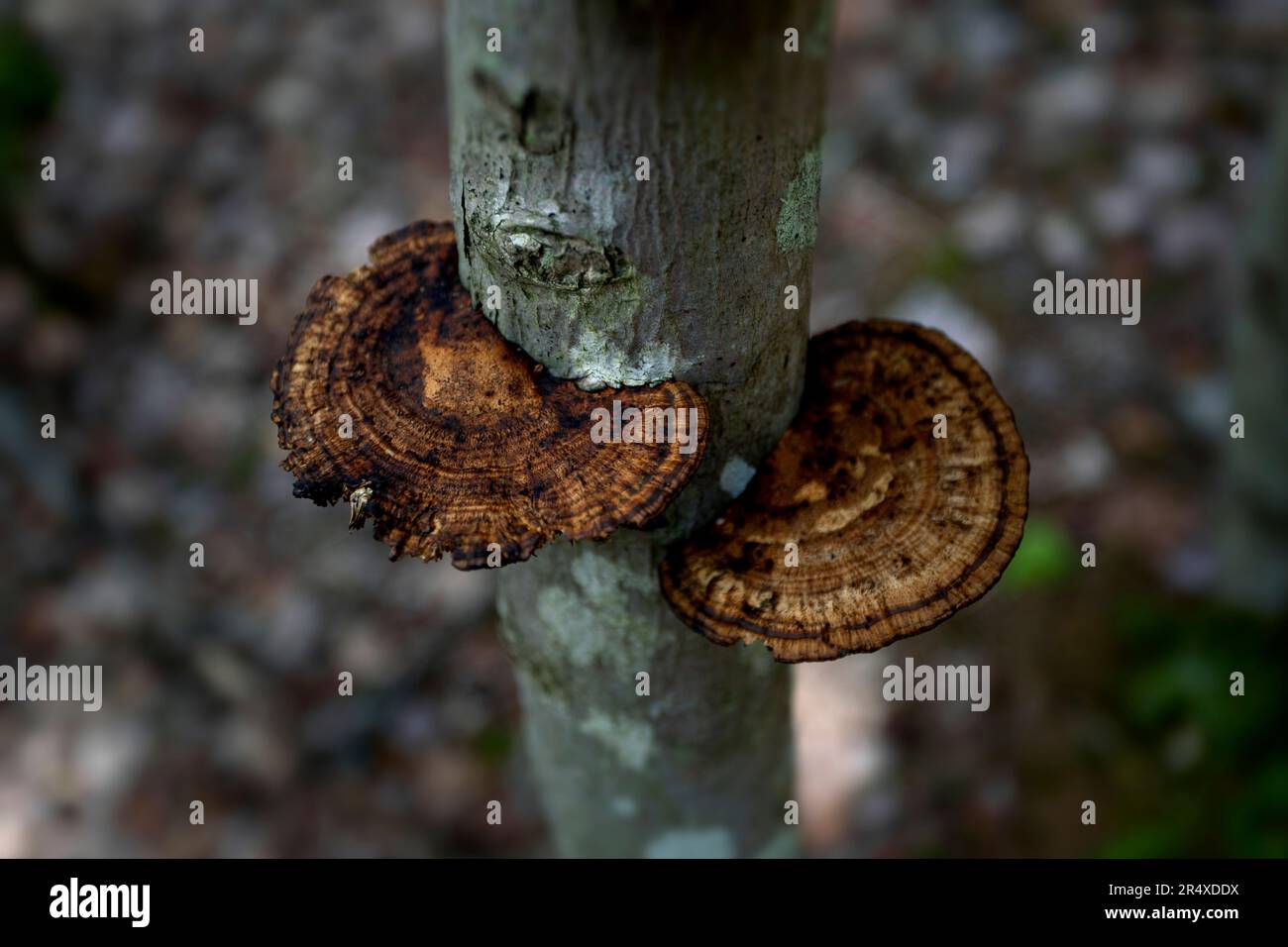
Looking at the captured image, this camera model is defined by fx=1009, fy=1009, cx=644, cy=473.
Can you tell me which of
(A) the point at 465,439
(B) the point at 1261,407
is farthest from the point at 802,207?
(B) the point at 1261,407

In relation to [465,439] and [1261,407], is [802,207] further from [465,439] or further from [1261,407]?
[1261,407]

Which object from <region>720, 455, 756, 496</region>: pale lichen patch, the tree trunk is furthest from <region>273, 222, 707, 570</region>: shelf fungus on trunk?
<region>720, 455, 756, 496</region>: pale lichen patch

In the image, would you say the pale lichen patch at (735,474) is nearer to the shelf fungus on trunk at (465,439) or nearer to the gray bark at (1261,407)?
the shelf fungus on trunk at (465,439)

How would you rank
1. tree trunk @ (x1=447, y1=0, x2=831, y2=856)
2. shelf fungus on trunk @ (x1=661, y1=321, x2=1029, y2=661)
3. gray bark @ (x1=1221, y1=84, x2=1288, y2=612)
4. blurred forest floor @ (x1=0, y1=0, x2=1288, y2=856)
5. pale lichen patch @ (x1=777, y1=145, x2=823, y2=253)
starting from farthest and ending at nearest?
blurred forest floor @ (x1=0, y1=0, x2=1288, y2=856), gray bark @ (x1=1221, y1=84, x2=1288, y2=612), shelf fungus on trunk @ (x1=661, y1=321, x2=1029, y2=661), pale lichen patch @ (x1=777, y1=145, x2=823, y2=253), tree trunk @ (x1=447, y1=0, x2=831, y2=856)

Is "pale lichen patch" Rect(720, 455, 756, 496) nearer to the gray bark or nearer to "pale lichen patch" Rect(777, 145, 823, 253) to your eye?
"pale lichen patch" Rect(777, 145, 823, 253)

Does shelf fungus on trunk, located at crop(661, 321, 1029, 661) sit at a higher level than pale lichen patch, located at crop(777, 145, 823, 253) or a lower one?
lower

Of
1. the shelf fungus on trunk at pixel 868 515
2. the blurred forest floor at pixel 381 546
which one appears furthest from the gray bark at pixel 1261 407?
the shelf fungus on trunk at pixel 868 515

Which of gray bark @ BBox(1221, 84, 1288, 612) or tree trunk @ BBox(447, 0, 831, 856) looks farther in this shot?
gray bark @ BBox(1221, 84, 1288, 612)
